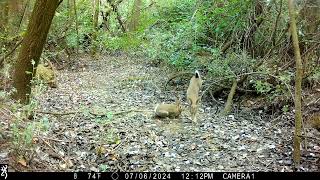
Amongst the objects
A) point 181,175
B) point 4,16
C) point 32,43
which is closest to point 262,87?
point 181,175

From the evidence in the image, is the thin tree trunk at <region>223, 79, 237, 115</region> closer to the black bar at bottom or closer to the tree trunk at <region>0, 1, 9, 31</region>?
the black bar at bottom

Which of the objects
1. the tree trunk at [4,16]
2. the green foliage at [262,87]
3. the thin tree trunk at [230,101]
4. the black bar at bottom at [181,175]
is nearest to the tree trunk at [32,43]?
the black bar at bottom at [181,175]

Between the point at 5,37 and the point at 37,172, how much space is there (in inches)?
319

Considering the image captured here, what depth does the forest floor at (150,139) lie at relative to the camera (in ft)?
19.6

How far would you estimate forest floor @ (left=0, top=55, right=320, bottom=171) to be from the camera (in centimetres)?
596

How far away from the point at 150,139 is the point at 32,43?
9.82 feet

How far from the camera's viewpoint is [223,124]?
8367 millimetres

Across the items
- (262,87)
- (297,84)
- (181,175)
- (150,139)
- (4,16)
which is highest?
(4,16)

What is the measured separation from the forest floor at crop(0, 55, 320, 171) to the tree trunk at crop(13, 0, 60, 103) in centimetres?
71

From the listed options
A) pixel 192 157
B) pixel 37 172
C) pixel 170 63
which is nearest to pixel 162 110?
pixel 192 157

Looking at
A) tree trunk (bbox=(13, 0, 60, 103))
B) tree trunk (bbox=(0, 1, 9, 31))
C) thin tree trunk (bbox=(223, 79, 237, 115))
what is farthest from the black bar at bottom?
tree trunk (bbox=(0, 1, 9, 31))

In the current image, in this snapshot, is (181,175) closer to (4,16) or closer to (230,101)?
(230,101)

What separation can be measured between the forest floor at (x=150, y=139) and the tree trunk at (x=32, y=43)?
2.32 feet

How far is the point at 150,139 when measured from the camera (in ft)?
23.4
